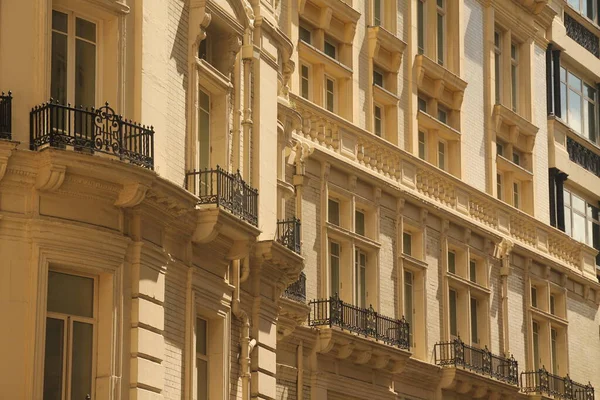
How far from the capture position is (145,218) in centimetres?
3088

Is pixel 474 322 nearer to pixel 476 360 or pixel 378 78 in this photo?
pixel 476 360

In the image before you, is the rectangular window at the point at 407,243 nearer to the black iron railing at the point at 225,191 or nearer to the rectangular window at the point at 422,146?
the rectangular window at the point at 422,146

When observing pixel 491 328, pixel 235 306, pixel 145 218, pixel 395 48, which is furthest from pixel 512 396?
pixel 145 218

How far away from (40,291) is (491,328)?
29.0 meters

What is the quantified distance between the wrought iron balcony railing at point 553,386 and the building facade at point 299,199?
0.12 meters

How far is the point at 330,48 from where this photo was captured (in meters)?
50.5

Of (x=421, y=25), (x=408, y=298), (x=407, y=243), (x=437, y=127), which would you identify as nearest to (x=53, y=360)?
(x=408, y=298)

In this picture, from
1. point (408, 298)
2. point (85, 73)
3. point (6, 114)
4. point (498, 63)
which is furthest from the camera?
point (498, 63)

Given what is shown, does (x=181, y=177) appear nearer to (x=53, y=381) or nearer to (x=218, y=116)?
(x=218, y=116)

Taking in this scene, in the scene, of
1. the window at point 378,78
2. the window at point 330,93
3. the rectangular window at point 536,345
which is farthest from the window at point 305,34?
the rectangular window at point 536,345

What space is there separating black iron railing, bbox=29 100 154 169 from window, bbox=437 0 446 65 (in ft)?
89.0

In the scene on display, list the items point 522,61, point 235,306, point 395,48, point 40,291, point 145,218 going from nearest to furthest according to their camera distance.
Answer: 1. point 40,291
2. point 145,218
3. point 235,306
4. point 395,48
5. point 522,61

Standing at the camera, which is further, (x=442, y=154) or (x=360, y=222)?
(x=442, y=154)

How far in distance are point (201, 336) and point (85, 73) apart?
19.1 ft
